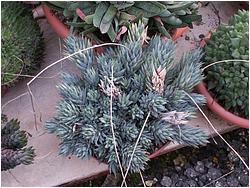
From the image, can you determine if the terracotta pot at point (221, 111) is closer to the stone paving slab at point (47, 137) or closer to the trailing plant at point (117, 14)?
the stone paving slab at point (47, 137)

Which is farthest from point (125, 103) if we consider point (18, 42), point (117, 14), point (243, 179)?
point (243, 179)

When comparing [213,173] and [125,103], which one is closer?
[125,103]

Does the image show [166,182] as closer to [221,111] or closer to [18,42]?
[221,111]

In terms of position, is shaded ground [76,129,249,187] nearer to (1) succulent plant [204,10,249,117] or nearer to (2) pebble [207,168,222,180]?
(2) pebble [207,168,222,180]

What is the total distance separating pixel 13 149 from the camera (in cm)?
166

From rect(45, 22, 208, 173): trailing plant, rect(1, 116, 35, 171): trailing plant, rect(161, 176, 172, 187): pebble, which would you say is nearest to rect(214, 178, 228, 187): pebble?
rect(161, 176, 172, 187): pebble

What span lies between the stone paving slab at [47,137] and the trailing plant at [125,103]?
0.58 ft

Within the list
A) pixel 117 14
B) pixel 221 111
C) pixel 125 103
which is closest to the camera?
pixel 125 103

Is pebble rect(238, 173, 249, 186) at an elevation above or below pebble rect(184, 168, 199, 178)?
below

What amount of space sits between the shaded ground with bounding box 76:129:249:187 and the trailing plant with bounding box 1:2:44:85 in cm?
41

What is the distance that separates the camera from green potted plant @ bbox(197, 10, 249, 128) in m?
1.70

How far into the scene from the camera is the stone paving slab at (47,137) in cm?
179

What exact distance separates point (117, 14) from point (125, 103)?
0.28 m

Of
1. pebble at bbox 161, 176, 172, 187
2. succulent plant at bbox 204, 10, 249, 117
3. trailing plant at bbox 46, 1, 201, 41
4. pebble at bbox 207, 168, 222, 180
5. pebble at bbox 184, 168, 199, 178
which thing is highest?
trailing plant at bbox 46, 1, 201, 41
